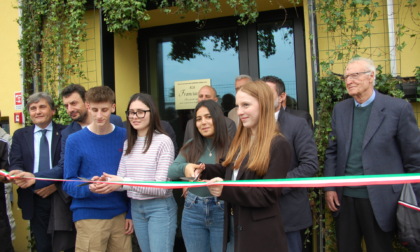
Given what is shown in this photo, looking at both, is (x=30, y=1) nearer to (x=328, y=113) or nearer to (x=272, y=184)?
(x=328, y=113)

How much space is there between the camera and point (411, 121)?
3.04 metres

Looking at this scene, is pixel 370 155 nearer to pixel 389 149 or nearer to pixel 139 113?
pixel 389 149

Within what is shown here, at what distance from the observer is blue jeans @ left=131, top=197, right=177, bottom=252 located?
2951mm

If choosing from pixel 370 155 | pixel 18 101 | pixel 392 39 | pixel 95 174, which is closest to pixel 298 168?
pixel 370 155

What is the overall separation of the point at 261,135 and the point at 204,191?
93 centimetres

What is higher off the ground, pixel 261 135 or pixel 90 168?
pixel 261 135

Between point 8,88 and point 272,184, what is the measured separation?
496cm

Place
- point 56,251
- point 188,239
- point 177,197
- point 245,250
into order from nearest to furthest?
point 245,250 → point 188,239 → point 56,251 → point 177,197

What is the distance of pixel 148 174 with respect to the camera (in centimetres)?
304

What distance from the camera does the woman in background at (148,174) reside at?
296cm

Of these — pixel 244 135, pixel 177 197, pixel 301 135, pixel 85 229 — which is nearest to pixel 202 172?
pixel 244 135

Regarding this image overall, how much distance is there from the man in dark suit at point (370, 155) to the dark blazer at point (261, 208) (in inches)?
46.6

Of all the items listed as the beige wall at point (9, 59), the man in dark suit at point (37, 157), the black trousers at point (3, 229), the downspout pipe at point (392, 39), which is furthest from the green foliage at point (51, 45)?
the downspout pipe at point (392, 39)

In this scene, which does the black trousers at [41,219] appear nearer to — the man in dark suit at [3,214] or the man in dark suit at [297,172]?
the man in dark suit at [3,214]
